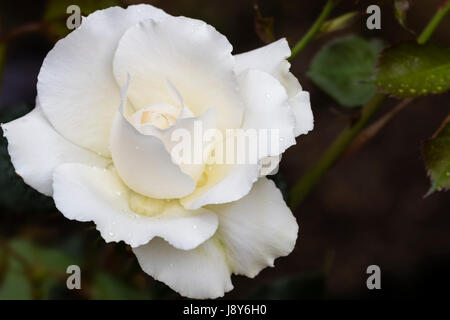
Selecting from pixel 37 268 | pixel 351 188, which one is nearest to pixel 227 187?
pixel 37 268

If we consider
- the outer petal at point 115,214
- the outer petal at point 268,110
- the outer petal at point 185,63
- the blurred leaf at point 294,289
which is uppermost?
the outer petal at point 185,63

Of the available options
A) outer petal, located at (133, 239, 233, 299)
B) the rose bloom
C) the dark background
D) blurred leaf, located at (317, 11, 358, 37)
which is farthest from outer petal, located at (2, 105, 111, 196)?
the dark background

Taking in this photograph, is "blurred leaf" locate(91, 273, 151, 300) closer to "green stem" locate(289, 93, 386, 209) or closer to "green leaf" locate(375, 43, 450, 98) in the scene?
"green stem" locate(289, 93, 386, 209)

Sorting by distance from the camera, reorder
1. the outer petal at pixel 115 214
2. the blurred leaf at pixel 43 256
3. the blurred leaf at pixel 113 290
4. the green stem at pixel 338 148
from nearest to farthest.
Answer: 1. the outer petal at pixel 115 214
2. the green stem at pixel 338 148
3. the blurred leaf at pixel 113 290
4. the blurred leaf at pixel 43 256

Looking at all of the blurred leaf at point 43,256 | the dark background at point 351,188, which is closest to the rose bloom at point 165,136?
the blurred leaf at point 43,256

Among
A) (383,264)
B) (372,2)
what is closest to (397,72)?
(372,2)

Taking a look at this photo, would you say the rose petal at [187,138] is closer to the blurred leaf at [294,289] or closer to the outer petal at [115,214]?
the outer petal at [115,214]
